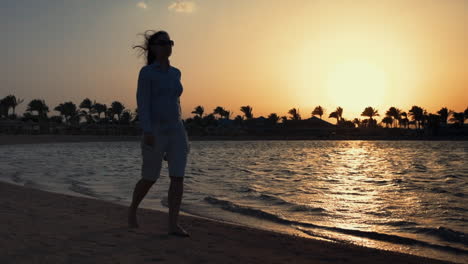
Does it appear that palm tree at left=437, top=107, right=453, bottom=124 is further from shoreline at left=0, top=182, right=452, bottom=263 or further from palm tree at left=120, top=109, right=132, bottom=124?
shoreline at left=0, top=182, right=452, bottom=263

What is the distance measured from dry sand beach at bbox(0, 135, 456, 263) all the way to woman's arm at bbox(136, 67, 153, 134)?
1025 millimetres

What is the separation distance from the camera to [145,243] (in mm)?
3877

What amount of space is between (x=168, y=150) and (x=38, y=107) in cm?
9392

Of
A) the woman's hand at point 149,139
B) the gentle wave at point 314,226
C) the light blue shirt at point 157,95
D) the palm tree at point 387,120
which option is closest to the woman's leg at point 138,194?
the woman's hand at point 149,139

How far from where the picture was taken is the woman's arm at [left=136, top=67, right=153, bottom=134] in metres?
4.04

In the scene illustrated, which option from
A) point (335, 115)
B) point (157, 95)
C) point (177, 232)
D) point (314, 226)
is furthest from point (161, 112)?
point (335, 115)

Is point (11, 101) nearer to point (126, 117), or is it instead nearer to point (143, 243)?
point (126, 117)

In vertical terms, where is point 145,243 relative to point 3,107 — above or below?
below

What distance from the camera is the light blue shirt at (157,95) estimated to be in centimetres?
410

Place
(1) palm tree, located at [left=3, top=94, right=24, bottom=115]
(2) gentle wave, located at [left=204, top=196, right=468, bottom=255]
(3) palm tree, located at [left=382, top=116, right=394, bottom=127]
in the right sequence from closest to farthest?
(2) gentle wave, located at [left=204, top=196, right=468, bottom=255]
(1) palm tree, located at [left=3, top=94, right=24, bottom=115]
(3) palm tree, located at [left=382, top=116, right=394, bottom=127]

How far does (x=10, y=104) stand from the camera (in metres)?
85.4

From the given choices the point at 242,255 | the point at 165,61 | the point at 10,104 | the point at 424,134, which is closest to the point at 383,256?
the point at 242,255

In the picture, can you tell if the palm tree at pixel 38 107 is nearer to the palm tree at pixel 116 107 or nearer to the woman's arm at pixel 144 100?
the palm tree at pixel 116 107

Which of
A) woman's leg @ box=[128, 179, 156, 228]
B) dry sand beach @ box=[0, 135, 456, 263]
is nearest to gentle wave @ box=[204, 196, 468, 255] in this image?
dry sand beach @ box=[0, 135, 456, 263]
